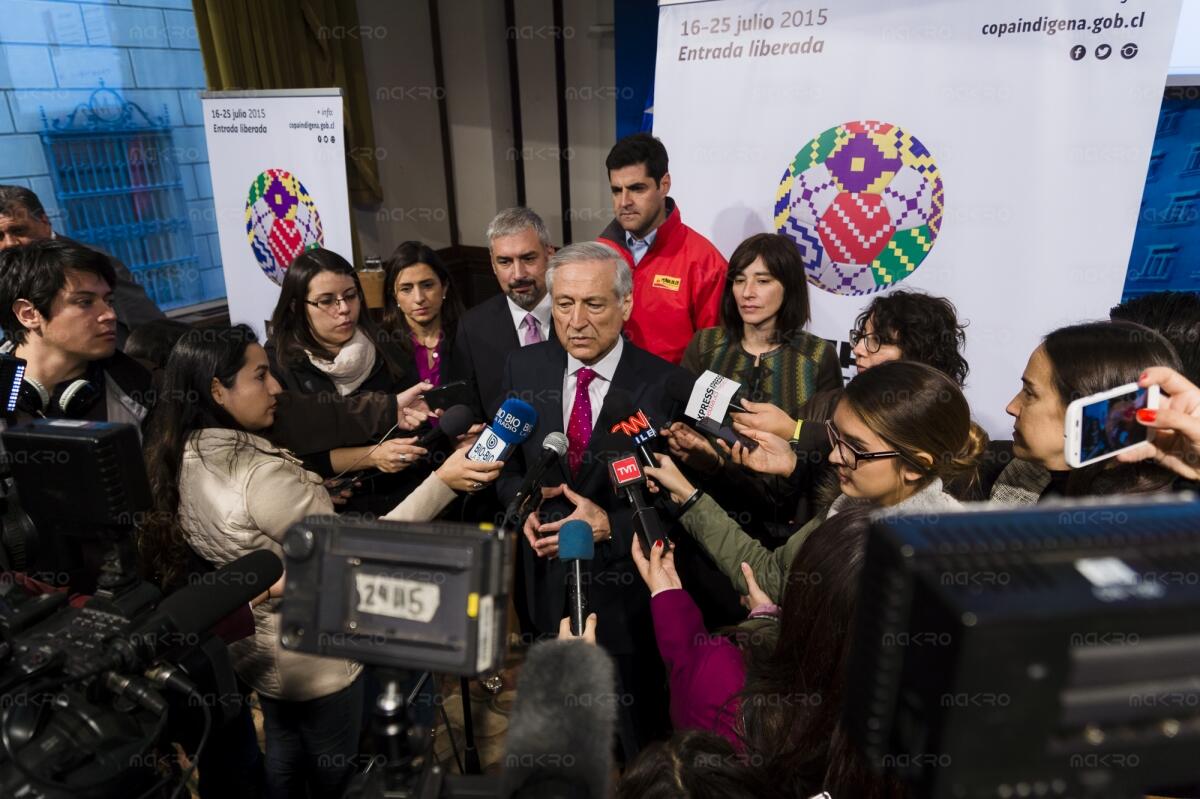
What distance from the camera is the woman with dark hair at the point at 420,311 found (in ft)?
8.36

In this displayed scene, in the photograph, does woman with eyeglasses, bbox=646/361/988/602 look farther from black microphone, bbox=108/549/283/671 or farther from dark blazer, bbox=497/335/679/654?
black microphone, bbox=108/549/283/671

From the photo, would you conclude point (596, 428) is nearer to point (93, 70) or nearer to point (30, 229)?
point (30, 229)

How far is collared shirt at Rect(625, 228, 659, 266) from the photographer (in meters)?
2.80

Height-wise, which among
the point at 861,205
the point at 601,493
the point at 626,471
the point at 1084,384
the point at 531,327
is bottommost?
the point at 601,493

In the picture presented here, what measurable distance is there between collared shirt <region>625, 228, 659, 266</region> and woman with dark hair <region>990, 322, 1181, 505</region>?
158 cm

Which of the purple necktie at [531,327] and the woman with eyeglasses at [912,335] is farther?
the purple necktie at [531,327]

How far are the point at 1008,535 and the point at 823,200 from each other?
2.33m

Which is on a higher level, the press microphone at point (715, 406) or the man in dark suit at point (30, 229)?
the man in dark suit at point (30, 229)

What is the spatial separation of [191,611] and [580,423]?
4.02 ft

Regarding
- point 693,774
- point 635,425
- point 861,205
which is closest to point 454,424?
point 635,425

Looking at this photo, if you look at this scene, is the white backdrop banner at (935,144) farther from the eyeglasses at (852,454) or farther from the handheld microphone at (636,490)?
the handheld microphone at (636,490)

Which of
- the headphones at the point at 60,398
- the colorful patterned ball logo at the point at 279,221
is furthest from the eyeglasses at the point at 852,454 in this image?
the colorful patterned ball logo at the point at 279,221

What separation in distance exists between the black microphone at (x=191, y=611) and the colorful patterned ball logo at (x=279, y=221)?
8.92 feet

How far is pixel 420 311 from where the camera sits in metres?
2.58
